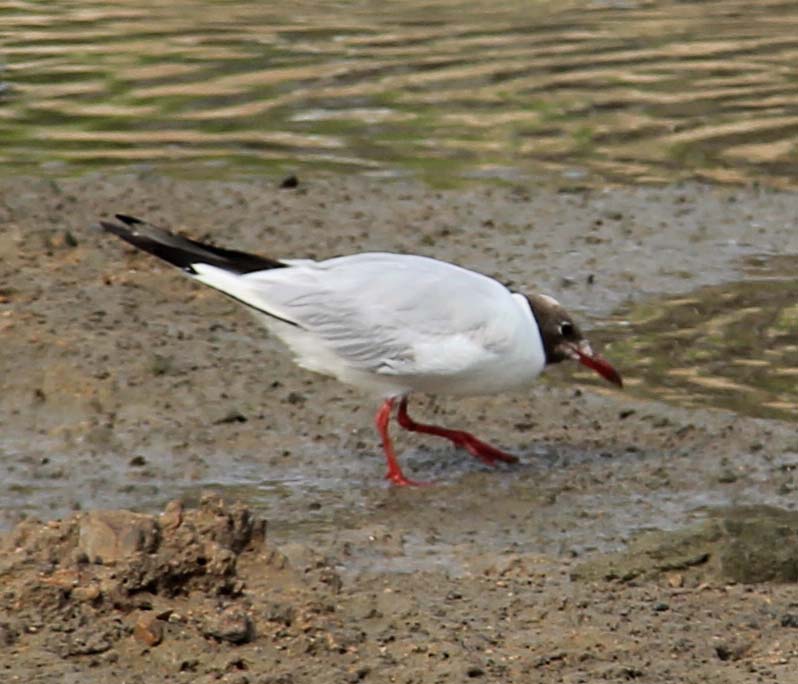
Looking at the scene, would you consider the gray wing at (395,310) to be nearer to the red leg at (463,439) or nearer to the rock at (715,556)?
the red leg at (463,439)

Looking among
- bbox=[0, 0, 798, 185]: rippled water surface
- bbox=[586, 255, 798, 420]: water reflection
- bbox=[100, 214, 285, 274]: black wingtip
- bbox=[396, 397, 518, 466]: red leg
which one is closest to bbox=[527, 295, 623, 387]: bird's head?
bbox=[396, 397, 518, 466]: red leg

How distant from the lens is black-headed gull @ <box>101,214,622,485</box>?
7117 mm

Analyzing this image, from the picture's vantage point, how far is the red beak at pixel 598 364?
25.0 feet

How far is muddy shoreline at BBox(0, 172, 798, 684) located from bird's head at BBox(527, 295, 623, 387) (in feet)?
1.04

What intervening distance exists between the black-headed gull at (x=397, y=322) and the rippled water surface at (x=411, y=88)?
4.27 metres

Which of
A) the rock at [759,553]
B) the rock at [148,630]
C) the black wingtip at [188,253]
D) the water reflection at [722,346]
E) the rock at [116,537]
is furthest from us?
the water reflection at [722,346]

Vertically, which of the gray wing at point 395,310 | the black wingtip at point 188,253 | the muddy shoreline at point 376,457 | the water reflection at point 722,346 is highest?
the black wingtip at point 188,253

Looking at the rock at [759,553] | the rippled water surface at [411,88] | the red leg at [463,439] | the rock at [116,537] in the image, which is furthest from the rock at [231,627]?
the rippled water surface at [411,88]

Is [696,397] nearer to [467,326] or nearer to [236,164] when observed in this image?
[467,326]

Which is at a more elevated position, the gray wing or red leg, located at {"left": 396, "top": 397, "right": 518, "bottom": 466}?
the gray wing

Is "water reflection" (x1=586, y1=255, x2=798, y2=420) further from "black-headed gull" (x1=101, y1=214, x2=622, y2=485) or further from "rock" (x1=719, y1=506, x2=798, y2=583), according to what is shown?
"rock" (x1=719, y1=506, x2=798, y2=583)

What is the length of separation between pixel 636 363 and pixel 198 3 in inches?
390

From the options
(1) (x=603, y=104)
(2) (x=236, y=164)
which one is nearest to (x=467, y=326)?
(2) (x=236, y=164)

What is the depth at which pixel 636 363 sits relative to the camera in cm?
851
